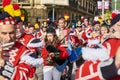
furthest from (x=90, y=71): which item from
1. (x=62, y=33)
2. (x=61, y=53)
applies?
(x=62, y=33)

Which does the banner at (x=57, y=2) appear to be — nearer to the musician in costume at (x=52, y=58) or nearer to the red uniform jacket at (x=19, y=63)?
the musician in costume at (x=52, y=58)

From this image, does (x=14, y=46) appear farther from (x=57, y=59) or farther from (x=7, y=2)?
(x=57, y=59)

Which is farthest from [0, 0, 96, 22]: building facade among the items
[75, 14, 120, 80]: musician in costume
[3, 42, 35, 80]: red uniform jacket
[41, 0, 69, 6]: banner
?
[75, 14, 120, 80]: musician in costume

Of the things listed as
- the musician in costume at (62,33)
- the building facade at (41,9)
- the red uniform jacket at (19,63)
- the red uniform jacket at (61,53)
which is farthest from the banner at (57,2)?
the red uniform jacket at (19,63)

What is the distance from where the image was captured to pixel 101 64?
11.0 feet

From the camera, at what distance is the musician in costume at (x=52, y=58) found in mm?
9992

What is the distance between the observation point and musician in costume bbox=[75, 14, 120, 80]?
127 inches

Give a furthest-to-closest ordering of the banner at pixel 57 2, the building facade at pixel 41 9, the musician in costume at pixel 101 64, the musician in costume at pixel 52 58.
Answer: the banner at pixel 57 2 → the building facade at pixel 41 9 → the musician in costume at pixel 52 58 → the musician in costume at pixel 101 64

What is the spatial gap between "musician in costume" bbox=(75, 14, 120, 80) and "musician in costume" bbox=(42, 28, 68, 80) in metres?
6.10

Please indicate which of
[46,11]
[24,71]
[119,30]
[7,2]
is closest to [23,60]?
[24,71]

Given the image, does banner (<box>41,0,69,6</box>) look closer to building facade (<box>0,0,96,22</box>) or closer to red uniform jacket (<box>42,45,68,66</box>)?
building facade (<box>0,0,96,22</box>)

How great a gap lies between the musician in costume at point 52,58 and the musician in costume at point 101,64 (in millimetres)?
6101

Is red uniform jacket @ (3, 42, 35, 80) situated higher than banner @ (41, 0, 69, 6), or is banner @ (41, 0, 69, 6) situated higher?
red uniform jacket @ (3, 42, 35, 80)

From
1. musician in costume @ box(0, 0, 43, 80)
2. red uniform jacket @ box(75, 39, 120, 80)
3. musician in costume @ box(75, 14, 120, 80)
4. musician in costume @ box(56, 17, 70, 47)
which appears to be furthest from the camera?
musician in costume @ box(56, 17, 70, 47)
